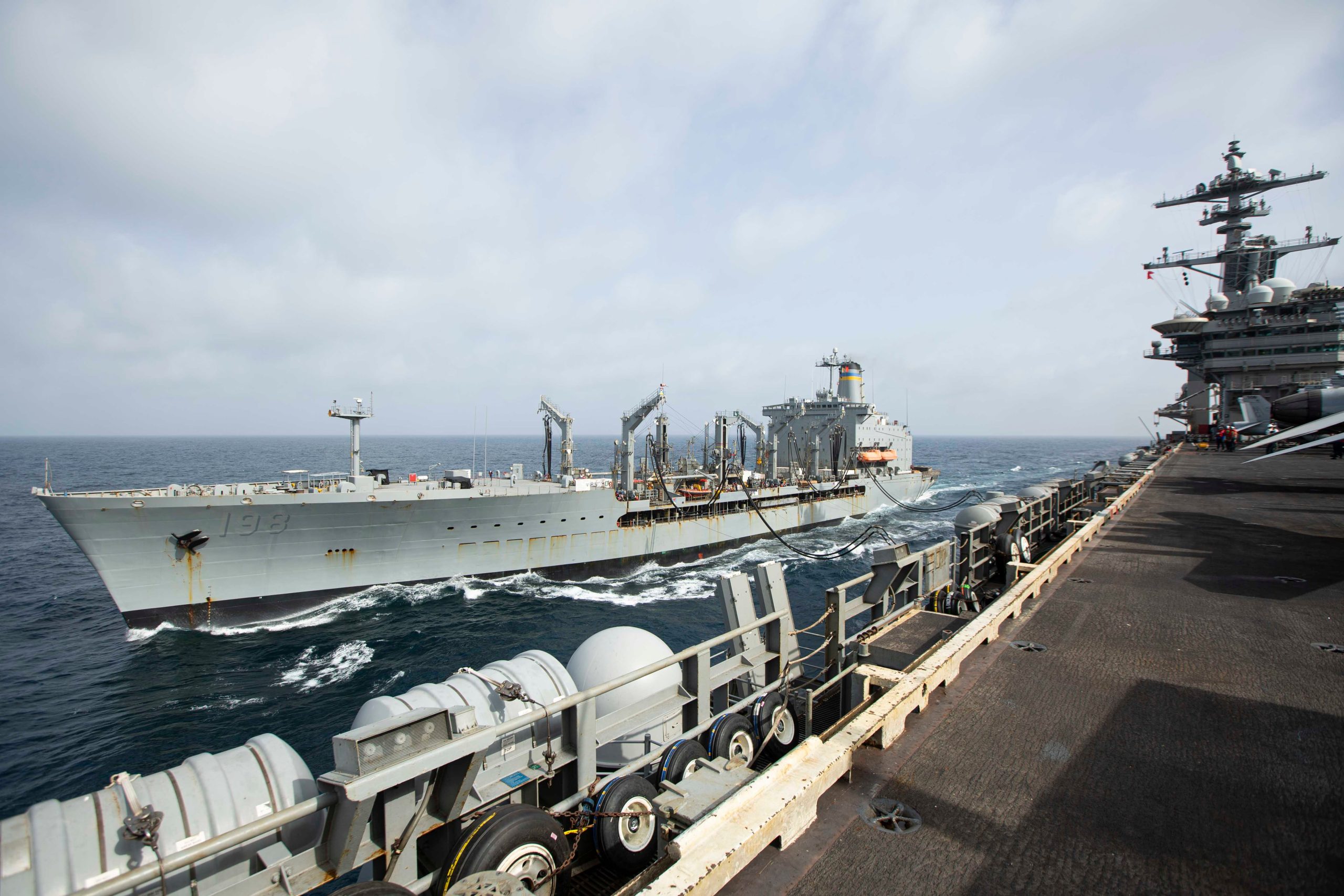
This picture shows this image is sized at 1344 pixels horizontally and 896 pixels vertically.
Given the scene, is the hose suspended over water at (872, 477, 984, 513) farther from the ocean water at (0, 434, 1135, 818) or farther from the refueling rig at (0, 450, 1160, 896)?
the refueling rig at (0, 450, 1160, 896)

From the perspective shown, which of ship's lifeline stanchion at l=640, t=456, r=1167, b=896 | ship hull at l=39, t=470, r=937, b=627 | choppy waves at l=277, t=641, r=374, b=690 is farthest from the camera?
ship hull at l=39, t=470, r=937, b=627

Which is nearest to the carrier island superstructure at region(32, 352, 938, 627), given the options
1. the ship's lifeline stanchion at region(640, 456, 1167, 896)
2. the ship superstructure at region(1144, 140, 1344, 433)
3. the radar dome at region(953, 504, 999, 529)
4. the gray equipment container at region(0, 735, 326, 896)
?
the radar dome at region(953, 504, 999, 529)

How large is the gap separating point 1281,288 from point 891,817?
5942 cm

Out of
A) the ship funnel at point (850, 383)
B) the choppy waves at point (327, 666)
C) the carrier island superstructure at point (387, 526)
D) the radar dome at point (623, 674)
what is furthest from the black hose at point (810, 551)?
the radar dome at point (623, 674)

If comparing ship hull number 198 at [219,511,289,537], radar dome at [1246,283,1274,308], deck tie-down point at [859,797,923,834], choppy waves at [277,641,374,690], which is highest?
radar dome at [1246,283,1274,308]

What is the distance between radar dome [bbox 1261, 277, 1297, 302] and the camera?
42094mm

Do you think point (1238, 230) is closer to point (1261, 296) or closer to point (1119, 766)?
point (1261, 296)

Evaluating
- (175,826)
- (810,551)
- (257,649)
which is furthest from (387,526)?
(810,551)

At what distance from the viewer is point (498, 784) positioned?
13.1ft

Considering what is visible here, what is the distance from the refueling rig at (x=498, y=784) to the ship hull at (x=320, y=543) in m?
16.9

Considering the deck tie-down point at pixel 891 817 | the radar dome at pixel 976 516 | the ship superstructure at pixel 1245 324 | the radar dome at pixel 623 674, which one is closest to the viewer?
the deck tie-down point at pixel 891 817

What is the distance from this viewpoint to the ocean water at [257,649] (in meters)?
12.5

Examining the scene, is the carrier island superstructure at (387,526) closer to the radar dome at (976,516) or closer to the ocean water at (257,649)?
the ocean water at (257,649)

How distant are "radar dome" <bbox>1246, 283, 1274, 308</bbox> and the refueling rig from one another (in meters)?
53.2
